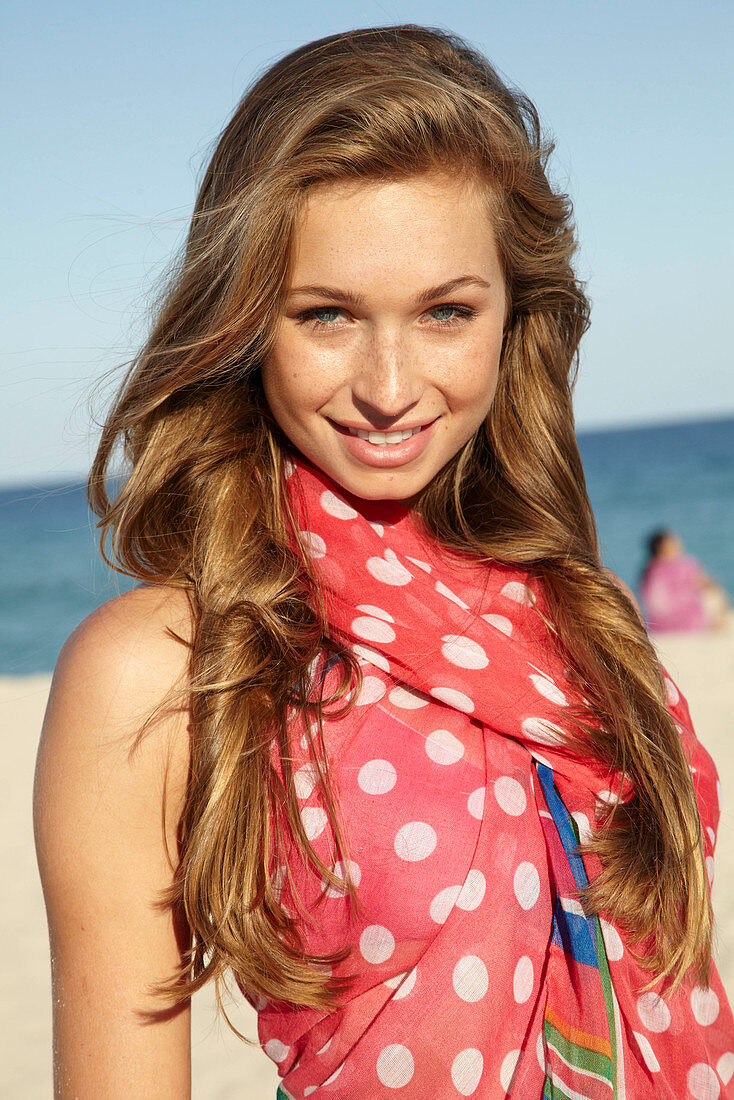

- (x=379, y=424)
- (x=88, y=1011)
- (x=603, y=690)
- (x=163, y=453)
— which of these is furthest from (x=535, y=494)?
(x=88, y=1011)

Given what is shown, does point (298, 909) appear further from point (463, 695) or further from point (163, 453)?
point (163, 453)

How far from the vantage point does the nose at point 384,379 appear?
1562 mm

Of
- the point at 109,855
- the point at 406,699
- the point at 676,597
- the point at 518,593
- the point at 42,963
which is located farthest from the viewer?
the point at 676,597

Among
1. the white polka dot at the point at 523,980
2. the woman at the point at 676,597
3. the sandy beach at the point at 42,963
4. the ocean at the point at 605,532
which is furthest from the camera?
the ocean at the point at 605,532

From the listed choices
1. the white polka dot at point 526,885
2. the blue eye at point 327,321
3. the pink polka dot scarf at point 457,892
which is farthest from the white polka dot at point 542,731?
the blue eye at point 327,321

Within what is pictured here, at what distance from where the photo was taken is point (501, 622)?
1.88 m

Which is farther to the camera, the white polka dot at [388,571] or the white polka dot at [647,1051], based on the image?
the white polka dot at [388,571]

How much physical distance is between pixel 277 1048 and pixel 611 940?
0.59m

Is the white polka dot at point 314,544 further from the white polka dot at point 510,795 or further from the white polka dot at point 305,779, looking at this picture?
the white polka dot at point 510,795

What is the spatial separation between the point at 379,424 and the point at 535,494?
0.66 meters

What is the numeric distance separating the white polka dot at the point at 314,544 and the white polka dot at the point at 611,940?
0.79m

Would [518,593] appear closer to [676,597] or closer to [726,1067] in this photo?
[726,1067]

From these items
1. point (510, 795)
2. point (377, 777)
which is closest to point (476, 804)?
point (510, 795)

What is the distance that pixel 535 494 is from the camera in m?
2.17
